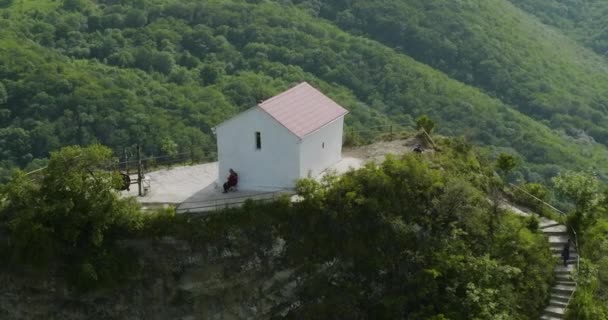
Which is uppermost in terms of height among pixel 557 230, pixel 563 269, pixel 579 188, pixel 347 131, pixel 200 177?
pixel 579 188

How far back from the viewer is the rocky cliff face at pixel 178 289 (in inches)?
1004

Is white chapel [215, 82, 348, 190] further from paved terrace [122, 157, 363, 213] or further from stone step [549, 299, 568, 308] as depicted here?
stone step [549, 299, 568, 308]

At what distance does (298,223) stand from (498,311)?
741 centimetres

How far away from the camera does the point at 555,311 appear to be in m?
27.2

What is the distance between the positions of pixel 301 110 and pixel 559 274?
1148 centimetres

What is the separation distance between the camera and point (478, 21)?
3344 inches

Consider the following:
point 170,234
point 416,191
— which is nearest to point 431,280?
point 416,191

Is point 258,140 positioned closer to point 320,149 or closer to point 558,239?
point 320,149

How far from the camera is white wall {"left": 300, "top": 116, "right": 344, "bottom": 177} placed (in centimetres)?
2901

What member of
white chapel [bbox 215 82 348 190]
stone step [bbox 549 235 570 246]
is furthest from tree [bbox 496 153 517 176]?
white chapel [bbox 215 82 348 190]

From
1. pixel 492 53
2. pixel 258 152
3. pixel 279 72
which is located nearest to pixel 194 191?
pixel 258 152

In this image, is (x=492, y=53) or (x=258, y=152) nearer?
(x=258, y=152)

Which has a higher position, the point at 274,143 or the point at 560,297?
the point at 274,143

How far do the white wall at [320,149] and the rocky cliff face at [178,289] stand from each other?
4.03 meters
